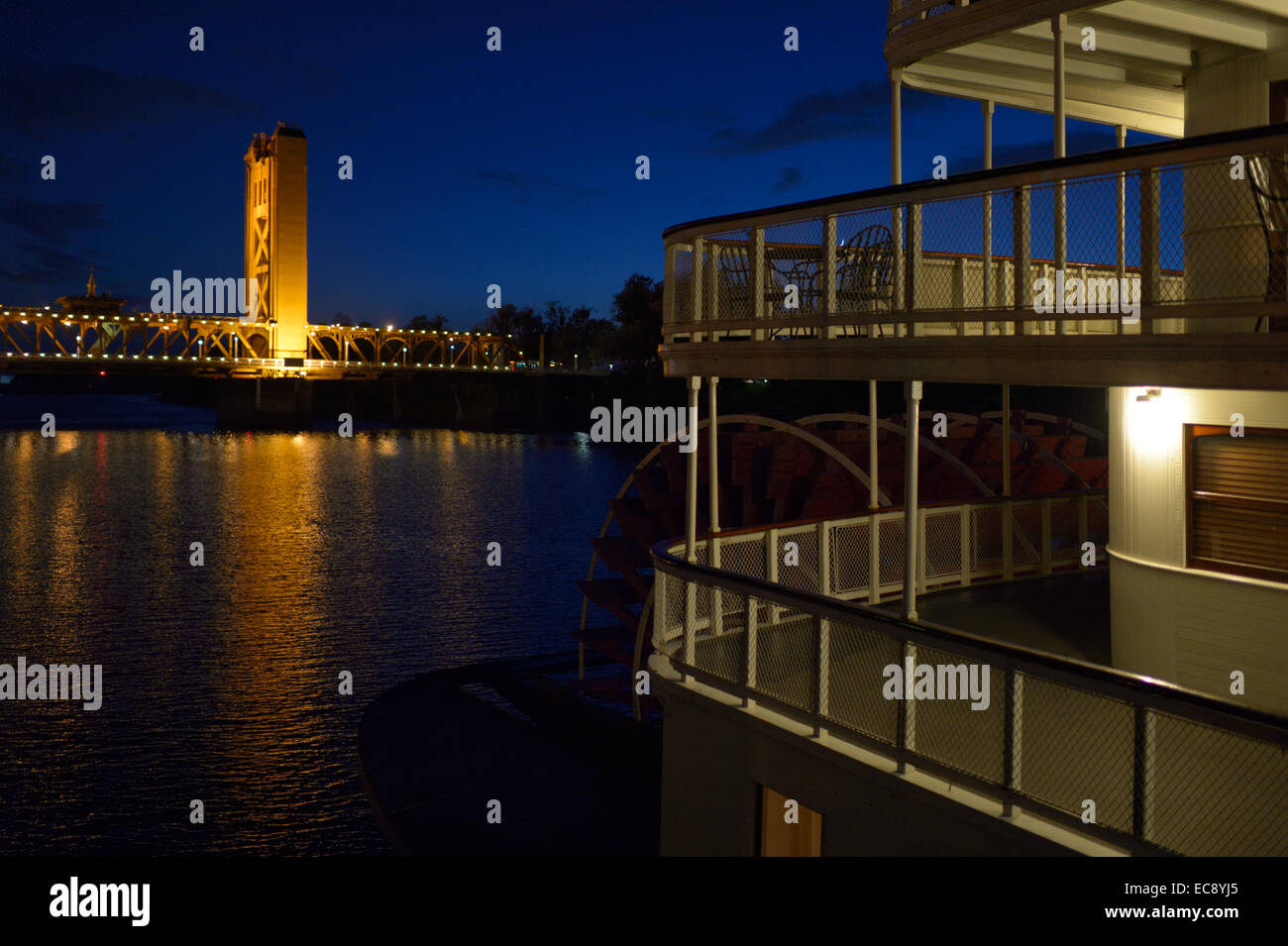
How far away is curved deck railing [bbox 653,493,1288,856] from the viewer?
4.20 metres

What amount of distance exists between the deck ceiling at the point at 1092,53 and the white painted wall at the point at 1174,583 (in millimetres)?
2121

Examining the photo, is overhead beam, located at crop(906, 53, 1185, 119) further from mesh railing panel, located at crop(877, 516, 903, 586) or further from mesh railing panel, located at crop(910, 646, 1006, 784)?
mesh railing panel, located at crop(910, 646, 1006, 784)

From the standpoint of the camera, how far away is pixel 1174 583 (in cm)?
687

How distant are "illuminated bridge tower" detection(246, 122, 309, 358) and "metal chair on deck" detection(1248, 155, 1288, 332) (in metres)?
105

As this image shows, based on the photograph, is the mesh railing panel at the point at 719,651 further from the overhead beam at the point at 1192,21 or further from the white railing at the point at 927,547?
the overhead beam at the point at 1192,21

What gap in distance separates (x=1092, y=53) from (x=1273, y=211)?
2.38m

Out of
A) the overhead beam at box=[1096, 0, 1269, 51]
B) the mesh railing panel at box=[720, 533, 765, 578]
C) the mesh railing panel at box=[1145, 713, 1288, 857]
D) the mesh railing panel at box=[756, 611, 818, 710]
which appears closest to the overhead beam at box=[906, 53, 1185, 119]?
the overhead beam at box=[1096, 0, 1269, 51]

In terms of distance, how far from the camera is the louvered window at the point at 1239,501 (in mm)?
6355

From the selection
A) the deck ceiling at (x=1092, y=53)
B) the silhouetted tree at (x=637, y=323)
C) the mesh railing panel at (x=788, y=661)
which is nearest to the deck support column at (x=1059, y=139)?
the deck ceiling at (x=1092, y=53)

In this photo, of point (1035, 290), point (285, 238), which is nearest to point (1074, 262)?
point (1035, 290)

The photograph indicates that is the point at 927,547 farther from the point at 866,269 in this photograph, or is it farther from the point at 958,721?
the point at 958,721

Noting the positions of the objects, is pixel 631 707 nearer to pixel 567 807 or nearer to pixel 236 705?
pixel 567 807

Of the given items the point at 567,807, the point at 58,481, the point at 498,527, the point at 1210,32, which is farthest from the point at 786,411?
the point at 1210,32
